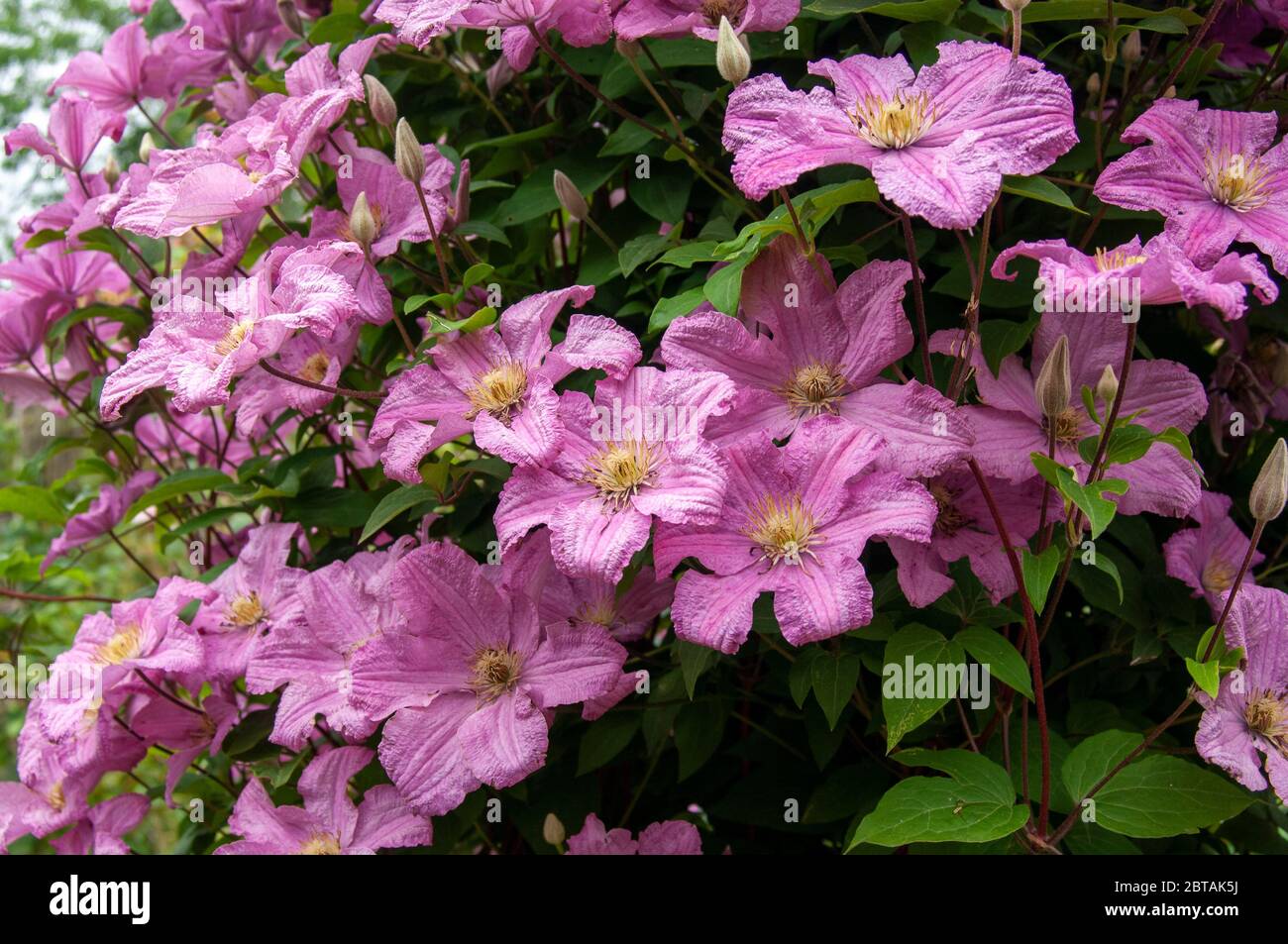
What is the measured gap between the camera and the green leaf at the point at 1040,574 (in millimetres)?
799

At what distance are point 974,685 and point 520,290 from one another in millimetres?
617

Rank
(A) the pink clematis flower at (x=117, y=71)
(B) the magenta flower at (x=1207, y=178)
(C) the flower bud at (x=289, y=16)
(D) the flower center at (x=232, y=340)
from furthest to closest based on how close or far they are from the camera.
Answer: (A) the pink clematis flower at (x=117, y=71) < (C) the flower bud at (x=289, y=16) < (D) the flower center at (x=232, y=340) < (B) the magenta flower at (x=1207, y=178)

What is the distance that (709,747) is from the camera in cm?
109

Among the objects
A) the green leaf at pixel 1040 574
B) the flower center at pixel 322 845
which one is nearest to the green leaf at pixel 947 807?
the green leaf at pixel 1040 574

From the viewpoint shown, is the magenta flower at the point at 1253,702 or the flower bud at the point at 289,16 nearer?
the magenta flower at the point at 1253,702

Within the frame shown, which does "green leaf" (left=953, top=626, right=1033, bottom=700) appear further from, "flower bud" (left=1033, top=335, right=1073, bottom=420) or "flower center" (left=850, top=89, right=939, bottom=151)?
"flower center" (left=850, top=89, right=939, bottom=151)

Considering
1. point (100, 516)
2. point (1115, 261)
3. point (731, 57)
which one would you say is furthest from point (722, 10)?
point (100, 516)

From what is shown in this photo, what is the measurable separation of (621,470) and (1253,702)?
0.55m

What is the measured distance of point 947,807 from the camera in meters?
0.85

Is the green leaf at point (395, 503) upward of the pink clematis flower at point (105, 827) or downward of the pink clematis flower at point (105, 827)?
upward

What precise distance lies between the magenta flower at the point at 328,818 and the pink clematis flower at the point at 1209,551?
28.9 inches

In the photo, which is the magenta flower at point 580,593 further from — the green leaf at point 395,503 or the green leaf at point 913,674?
the green leaf at point 913,674

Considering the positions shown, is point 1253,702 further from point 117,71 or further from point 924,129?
point 117,71
